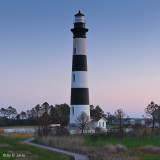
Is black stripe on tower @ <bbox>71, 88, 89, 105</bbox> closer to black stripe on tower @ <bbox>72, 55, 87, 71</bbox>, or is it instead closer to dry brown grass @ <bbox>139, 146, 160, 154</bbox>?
black stripe on tower @ <bbox>72, 55, 87, 71</bbox>

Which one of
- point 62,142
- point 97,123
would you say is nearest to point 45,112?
point 97,123

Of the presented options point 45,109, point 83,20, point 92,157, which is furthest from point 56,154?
point 45,109

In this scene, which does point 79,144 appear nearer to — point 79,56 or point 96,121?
point 79,56

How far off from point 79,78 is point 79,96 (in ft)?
7.77

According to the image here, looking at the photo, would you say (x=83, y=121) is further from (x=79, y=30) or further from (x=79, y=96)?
(x=79, y=30)

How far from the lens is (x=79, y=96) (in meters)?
43.9

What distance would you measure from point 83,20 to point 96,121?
Answer: 611 inches

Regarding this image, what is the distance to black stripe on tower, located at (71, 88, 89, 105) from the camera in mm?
43906

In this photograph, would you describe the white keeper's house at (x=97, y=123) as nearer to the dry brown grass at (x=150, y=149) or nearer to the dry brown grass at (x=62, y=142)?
the dry brown grass at (x=62, y=142)

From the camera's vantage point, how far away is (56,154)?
23062mm

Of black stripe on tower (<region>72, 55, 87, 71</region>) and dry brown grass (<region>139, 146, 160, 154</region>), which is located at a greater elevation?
black stripe on tower (<region>72, 55, 87, 71</region>)

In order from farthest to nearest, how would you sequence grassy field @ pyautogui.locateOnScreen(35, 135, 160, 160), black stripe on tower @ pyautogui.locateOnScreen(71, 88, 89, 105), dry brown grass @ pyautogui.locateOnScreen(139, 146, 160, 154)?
black stripe on tower @ pyautogui.locateOnScreen(71, 88, 89, 105)
dry brown grass @ pyautogui.locateOnScreen(139, 146, 160, 154)
grassy field @ pyautogui.locateOnScreen(35, 135, 160, 160)

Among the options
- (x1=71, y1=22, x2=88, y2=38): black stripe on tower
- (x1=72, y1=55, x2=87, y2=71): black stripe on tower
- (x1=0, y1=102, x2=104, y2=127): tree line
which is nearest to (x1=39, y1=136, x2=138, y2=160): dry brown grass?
(x1=72, y1=55, x2=87, y2=71): black stripe on tower

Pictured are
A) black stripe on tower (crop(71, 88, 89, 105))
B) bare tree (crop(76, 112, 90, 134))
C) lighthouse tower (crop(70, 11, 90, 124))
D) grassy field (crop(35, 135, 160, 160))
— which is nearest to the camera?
grassy field (crop(35, 135, 160, 160))
